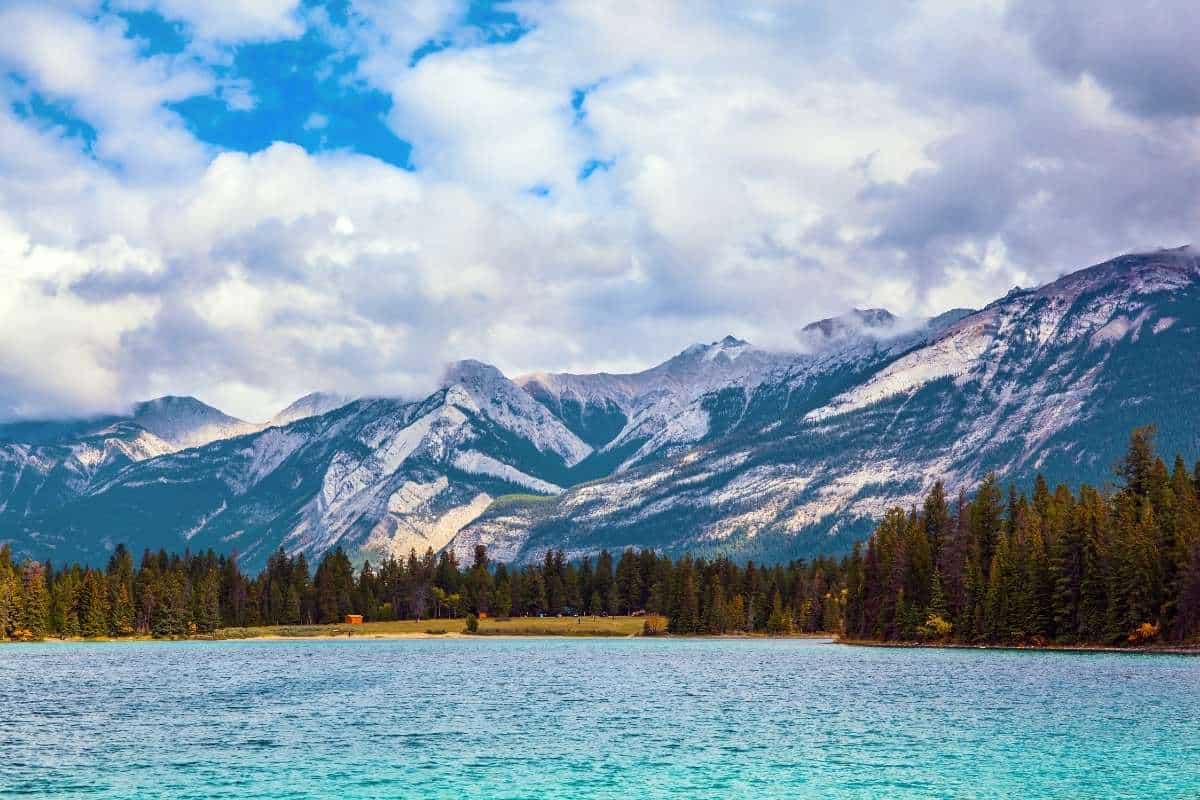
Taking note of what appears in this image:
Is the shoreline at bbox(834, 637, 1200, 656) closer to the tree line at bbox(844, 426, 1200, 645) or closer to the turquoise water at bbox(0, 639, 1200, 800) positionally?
the tree line at bbox(844, 426, 1200, 645)

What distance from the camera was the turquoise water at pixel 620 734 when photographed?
61.6 meters

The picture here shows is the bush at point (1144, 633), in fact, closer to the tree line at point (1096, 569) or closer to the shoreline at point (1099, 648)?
the tree line at point (1096, 569)

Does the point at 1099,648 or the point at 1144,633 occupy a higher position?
the point at 1144,633

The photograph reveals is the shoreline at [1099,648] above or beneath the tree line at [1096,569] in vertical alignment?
beneath

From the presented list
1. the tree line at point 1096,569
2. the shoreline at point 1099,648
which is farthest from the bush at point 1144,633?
the shoreline at point 1099,648

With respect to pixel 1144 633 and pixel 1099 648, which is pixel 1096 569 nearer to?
pixel 1144 633

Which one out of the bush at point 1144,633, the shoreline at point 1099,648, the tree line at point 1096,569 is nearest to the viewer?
the shoreline at point 1099,648

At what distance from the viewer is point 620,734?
82188mm

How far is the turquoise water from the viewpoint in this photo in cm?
6156

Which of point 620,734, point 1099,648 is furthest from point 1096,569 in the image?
point 620,734

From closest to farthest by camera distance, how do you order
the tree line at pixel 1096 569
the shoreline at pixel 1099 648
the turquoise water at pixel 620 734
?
the turquoise water at pixel 620 734 → the shoreline at pixel 1099 648 → the tree line at pixel 1096 569

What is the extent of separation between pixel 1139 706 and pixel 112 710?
7771 centimetres

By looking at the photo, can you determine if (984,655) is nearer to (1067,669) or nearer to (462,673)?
(1067,669)

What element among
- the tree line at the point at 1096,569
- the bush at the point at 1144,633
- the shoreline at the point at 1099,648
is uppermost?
the tree line at the point at 1096,569
